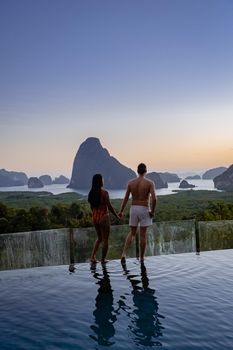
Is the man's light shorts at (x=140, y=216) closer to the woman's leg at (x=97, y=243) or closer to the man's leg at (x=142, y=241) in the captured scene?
the man's leg at (x=142, y=241)

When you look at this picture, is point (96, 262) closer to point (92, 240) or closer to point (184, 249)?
point (92, 240)

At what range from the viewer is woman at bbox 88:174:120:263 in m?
7.16

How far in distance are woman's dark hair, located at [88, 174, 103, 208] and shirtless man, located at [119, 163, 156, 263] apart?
1.60 ft

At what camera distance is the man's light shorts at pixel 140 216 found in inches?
289

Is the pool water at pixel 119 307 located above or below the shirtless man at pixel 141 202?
below

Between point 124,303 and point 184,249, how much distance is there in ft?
12.9

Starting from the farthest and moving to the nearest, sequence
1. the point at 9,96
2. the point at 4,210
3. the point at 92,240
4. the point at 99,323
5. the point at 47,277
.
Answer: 1. the point at 9,96
2. the point at 4,210
3. the point at 92,240
4. the point at 47,277
5. the point at 99,323

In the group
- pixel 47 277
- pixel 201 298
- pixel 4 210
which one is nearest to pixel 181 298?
pixel 201 298

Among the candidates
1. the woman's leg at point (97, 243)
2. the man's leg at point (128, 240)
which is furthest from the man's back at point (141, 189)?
the woman's leg at point (97, 243)

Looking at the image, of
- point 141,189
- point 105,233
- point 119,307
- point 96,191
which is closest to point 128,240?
point 105,233

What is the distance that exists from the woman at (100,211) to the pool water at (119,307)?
1.35 feet

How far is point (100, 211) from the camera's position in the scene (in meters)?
7.41

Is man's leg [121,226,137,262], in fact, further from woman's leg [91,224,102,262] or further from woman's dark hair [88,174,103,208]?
woman's dark hair [88,174,103,208]

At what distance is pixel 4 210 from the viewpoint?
21938mm
